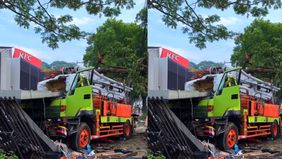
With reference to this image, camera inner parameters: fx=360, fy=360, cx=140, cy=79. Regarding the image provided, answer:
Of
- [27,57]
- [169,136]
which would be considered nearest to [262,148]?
[169,136]

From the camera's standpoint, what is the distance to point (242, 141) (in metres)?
3.31

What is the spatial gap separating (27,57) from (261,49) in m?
2.23

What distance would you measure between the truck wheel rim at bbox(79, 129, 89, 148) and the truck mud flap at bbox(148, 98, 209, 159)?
0.63 meters

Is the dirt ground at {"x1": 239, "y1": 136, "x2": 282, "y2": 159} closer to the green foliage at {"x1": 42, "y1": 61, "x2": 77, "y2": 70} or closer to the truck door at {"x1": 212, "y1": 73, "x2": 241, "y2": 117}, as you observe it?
the truck door at {"x1": 212, "y1": 73, "x2": 241, "y2": 117}

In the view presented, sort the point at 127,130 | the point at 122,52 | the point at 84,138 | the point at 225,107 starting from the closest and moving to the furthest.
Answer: the point at 225,107 < the point at 84,138 < the point at 122,52 < the point at 127,130

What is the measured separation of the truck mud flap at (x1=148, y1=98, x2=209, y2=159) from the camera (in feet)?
10.8

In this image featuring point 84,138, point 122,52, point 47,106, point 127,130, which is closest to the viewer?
point 47,106

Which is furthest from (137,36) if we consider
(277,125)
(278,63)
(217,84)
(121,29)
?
(277,125)

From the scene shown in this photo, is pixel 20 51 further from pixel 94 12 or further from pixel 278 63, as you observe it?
pixel 278 63

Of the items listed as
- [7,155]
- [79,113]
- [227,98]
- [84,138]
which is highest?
[227,98]

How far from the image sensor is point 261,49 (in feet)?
10.8

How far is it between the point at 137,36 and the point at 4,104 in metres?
1.45

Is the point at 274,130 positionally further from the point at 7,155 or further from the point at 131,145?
the point at 7,155

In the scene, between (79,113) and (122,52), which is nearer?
(79,113)
